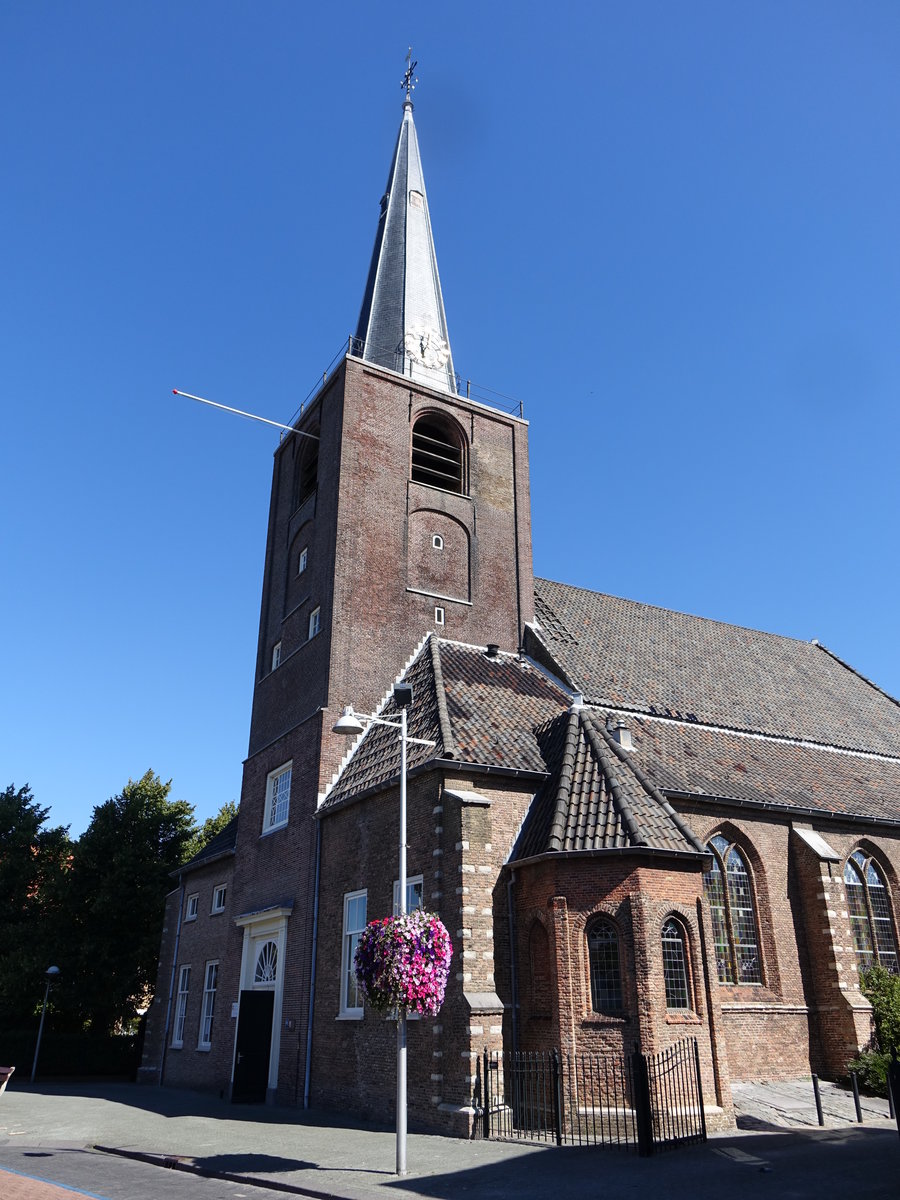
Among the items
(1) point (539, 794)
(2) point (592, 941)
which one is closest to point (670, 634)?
(1) point (539, 794)

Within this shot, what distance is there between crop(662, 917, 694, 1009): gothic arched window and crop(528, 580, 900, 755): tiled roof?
874 cm

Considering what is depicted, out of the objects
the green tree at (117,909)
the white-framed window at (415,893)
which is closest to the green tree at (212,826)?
the green tree at (117,909)

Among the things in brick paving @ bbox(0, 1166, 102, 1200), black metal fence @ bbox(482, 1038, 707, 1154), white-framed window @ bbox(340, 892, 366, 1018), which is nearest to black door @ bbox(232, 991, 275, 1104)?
white-framed window @ bbox(340, 892, 366, 1018)

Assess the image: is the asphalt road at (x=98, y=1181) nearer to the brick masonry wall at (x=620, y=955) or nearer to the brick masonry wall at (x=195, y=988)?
the brick masonry wall at (x=620, y=955)

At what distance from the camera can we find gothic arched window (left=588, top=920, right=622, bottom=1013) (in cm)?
1697

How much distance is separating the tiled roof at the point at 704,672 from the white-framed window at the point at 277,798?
27.3ft

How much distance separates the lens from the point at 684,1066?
16391 millimetres

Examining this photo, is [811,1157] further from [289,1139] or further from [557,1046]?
[289,1139]

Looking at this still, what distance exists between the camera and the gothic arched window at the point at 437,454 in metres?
29.3

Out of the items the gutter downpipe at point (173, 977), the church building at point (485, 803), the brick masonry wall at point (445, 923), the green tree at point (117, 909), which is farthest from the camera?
the green tree at point (117, 909)

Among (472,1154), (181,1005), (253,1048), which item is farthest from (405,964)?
(181,1005)

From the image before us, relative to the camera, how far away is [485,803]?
18.9m

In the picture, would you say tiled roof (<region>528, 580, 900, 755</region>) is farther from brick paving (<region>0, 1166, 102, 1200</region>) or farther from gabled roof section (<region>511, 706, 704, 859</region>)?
brick paving (<region>0, 1166, 102, 1200</region>)

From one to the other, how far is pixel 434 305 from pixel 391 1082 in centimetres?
2577
